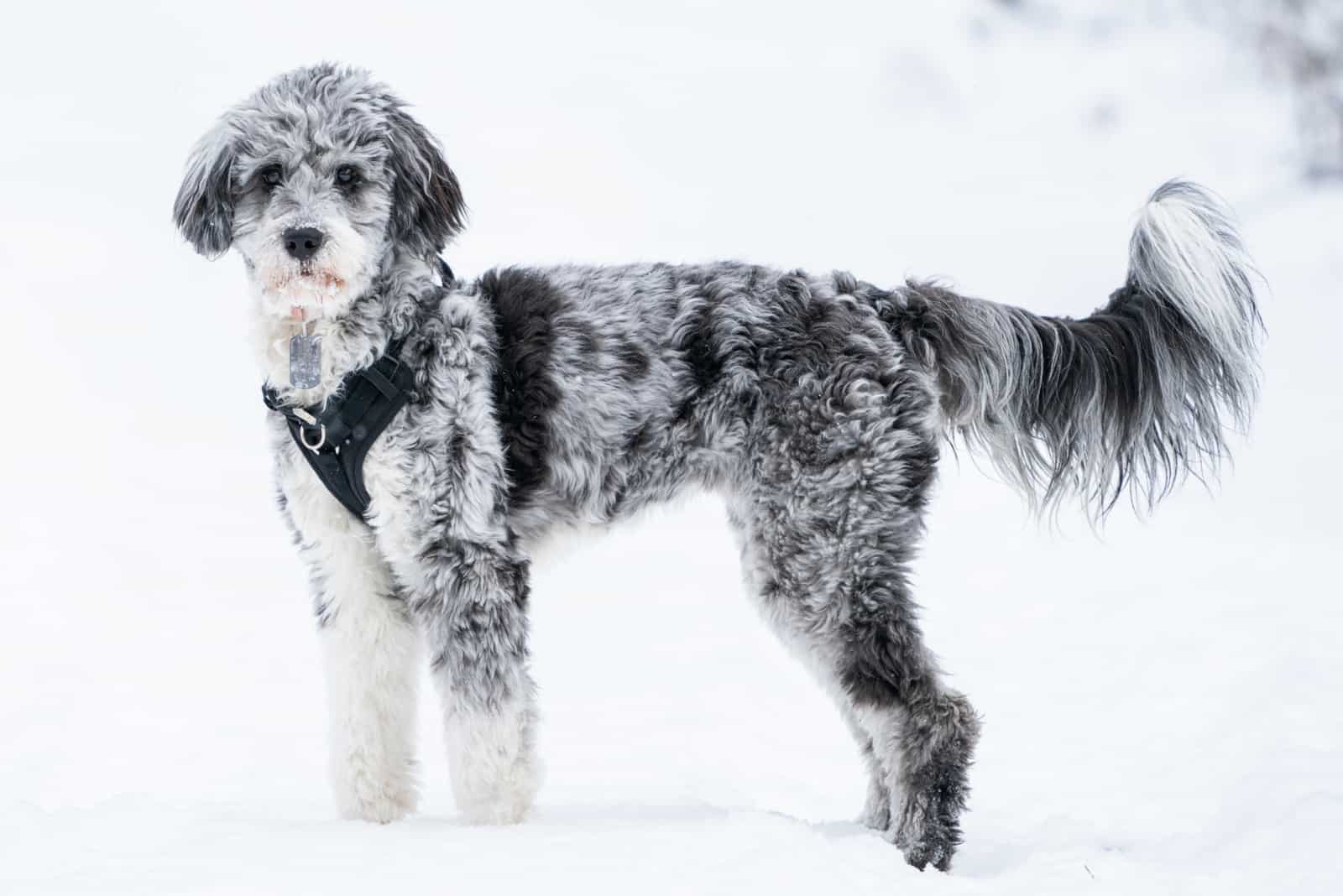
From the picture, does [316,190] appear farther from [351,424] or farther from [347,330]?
[351,424]

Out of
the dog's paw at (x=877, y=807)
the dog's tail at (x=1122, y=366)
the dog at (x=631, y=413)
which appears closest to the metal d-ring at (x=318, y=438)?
the dog at (x=631, y=413)

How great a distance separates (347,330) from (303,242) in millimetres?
451

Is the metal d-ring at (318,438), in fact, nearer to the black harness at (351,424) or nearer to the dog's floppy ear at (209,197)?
the black harness at (351,424)

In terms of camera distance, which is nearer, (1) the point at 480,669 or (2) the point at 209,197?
(1) the point at 480,669

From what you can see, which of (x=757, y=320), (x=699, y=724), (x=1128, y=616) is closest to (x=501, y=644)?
(x=757, y=320)

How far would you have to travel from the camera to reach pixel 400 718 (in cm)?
544

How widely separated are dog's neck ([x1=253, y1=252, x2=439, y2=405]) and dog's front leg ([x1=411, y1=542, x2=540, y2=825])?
0.76m

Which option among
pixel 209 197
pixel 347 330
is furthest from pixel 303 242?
pixel 209 197

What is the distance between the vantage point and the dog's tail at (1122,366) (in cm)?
546

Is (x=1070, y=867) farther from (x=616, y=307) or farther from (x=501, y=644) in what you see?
(x=616, y=307)

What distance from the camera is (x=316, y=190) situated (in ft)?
16.2

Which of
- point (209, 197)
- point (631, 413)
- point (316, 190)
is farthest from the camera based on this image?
point (631, 413)

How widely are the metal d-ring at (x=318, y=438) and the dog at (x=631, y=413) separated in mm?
114

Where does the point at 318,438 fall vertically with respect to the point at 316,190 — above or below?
below
